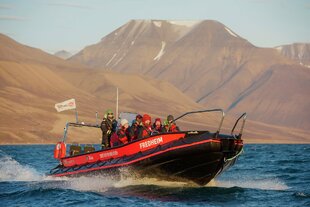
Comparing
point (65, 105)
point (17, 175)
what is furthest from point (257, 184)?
point (17, 175)

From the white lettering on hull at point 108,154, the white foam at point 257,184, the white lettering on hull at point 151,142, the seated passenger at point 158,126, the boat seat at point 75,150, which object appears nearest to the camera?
the white lettering on hull at point 151,142

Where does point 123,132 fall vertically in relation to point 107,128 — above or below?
below

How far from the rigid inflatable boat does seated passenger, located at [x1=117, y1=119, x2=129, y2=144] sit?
1.68 ft

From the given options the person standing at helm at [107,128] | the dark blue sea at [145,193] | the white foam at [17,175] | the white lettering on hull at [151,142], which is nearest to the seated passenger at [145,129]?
the white lettering on hull at [151,142]

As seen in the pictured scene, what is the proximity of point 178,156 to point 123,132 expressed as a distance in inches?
107

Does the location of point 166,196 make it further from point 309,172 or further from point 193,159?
point 309,172

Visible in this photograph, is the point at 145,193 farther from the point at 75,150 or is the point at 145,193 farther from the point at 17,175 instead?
the point at 17,175

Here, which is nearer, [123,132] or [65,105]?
[123,132]

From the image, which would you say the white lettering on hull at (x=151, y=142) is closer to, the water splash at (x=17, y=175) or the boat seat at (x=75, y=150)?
the boat seat at (x=75, y=150)

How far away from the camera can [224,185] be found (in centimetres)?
2544

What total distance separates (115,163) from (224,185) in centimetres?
437

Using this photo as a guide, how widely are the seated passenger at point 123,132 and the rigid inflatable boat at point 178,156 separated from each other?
0.51 m

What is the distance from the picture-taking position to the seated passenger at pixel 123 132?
79.8 ft

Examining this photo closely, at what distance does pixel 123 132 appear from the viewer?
80.1 feet
